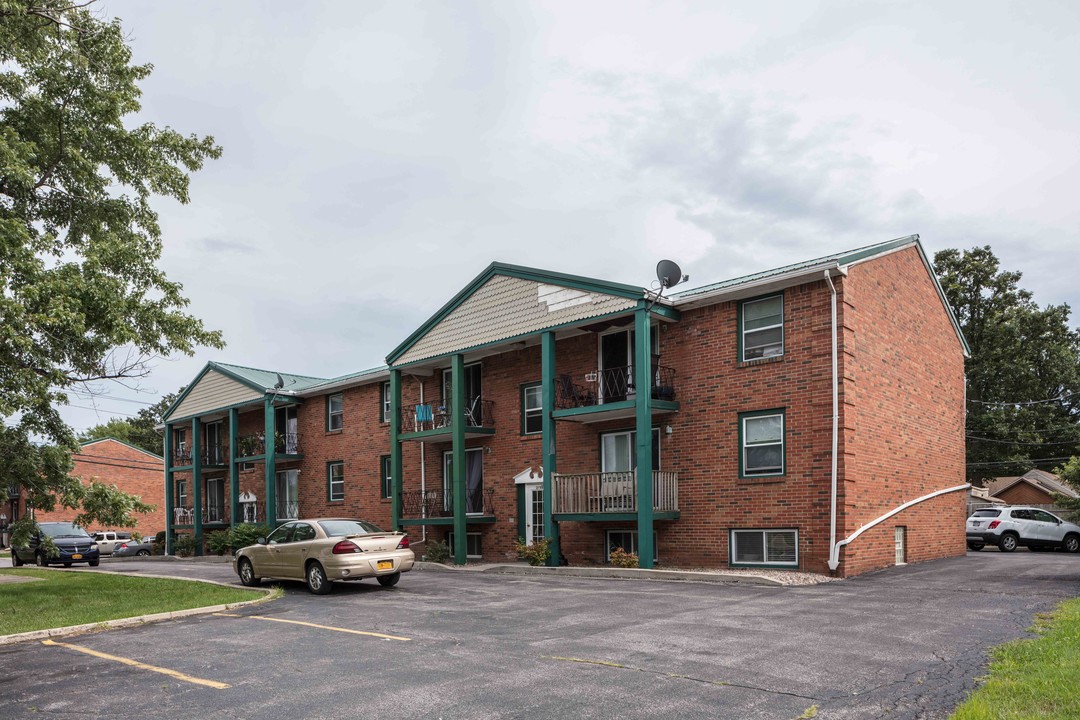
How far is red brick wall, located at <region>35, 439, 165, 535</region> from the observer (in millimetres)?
52156

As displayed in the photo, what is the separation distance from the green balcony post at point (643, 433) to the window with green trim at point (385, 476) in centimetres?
1179

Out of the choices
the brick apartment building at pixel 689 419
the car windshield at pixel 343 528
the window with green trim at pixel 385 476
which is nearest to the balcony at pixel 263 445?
the brick apartment building at pixel 689 419

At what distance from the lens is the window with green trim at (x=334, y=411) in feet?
104

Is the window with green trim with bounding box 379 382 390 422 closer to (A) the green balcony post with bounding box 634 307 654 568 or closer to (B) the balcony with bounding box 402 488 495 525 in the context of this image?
(B) the balcony with bounding box 402 488 495 525

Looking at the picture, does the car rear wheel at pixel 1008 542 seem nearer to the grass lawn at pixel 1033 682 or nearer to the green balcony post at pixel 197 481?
the grass lawn at pixel 1033 682

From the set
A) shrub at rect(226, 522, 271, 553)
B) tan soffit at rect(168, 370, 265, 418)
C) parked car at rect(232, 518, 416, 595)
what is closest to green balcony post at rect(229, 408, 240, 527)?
tan soffit at rect(168, 370, 265, 418)

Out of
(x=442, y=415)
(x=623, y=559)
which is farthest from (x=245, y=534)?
(x=623, y=559)

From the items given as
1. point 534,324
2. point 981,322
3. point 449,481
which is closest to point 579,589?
point 534,324

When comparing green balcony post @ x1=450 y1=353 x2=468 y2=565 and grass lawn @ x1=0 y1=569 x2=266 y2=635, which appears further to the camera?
green balcony post @ x1=450 y1=353 x2=468 y2=565

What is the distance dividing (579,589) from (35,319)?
31.8 ft

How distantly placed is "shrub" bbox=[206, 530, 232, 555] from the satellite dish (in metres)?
20.4

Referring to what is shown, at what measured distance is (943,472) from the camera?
22906 millimetres

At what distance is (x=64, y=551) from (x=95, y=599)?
53.2 ft

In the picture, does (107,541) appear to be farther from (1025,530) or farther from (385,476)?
(1025,530)
